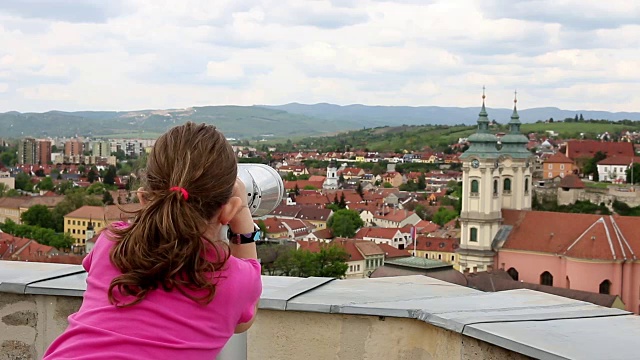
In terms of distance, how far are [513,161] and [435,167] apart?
53038 mm

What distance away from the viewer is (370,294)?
7.47ft

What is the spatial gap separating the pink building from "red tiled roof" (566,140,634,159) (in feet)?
124

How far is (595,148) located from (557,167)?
603 centimetres

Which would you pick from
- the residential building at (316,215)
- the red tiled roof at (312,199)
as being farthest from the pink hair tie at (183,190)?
the red tiled roof at (312,199)

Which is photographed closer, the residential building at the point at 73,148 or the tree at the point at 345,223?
the tree at the point at 345,223

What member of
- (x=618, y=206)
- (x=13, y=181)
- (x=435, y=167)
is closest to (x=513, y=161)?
(x=618, y=206)

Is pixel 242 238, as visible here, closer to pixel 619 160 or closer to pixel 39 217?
pixel 39 217

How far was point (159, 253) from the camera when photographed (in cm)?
128

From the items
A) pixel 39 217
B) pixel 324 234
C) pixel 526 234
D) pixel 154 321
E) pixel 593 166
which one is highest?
pixel 154 321

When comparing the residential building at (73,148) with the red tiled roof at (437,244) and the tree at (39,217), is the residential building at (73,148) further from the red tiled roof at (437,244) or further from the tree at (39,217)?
the red tiled roof at (437,244)

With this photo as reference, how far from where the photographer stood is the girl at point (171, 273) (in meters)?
1.26

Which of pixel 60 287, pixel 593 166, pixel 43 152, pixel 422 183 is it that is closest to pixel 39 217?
pixel 422 183

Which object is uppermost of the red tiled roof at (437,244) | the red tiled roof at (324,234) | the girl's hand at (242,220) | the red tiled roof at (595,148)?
the girl's hand at (242,220)

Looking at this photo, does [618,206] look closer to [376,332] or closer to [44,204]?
[44,204]
